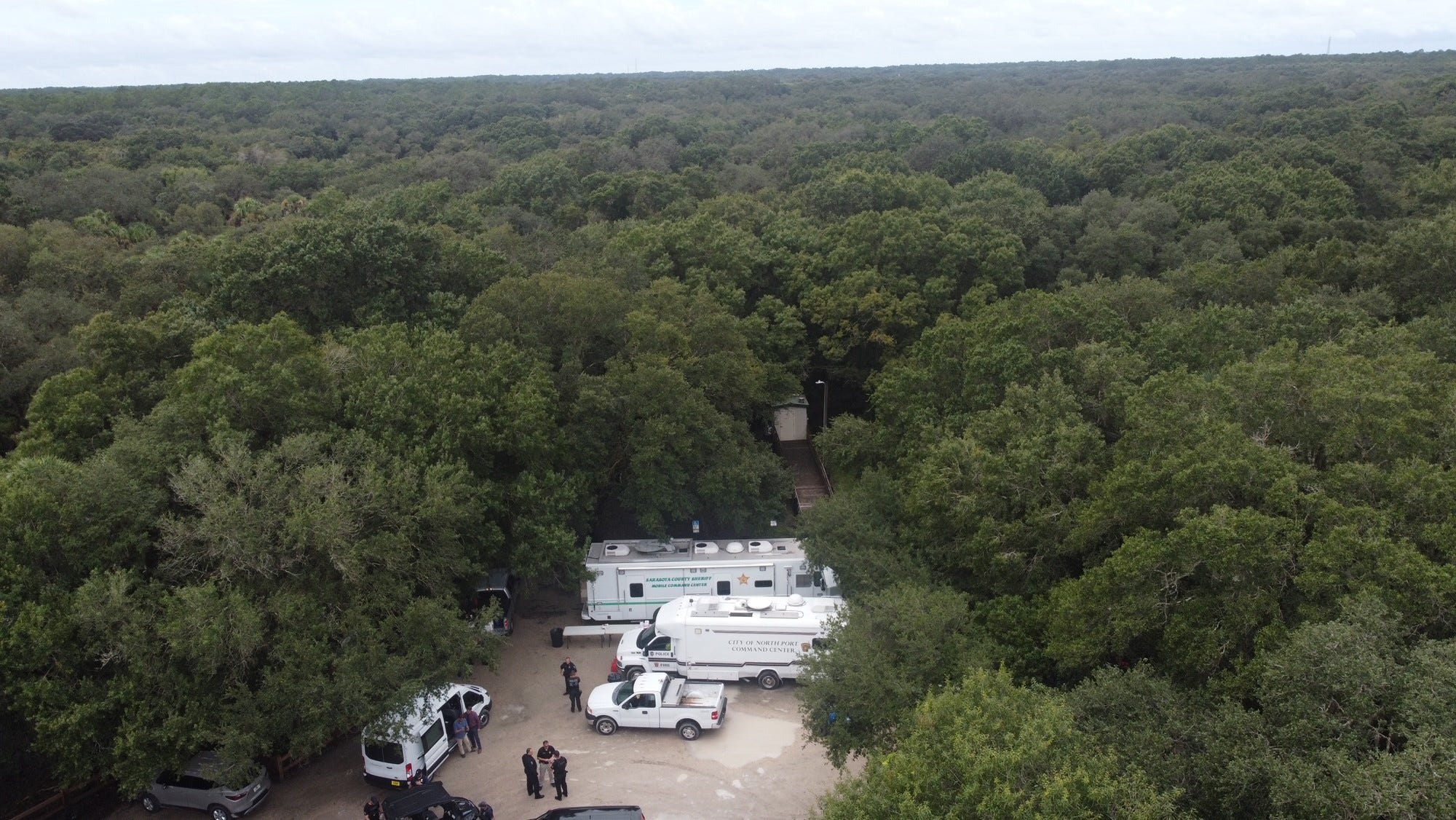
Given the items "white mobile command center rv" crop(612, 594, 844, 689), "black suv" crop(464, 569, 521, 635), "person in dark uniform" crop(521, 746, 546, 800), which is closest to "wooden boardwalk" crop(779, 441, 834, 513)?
"white mobile command center rv" crop(612, 594, 844, 689)

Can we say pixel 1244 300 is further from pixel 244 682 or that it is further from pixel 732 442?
Answer: pixel 244 682

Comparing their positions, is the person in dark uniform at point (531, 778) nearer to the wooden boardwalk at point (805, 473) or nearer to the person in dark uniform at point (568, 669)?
the person in dark uniform at point (568, 669)

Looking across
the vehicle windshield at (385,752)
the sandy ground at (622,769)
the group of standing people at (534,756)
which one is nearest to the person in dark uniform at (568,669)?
the group of standing people at (534,756)

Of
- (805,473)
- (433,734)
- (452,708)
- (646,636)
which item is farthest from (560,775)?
(805,473)

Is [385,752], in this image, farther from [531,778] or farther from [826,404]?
[826,404]

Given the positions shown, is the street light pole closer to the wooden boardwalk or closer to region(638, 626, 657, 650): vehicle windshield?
the wooden boardwalk

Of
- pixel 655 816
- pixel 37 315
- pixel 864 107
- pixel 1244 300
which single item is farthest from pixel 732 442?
pixel 864 107
